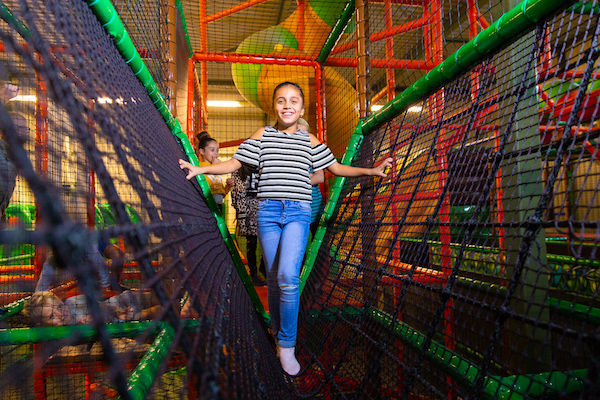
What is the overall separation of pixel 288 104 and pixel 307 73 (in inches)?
85.6

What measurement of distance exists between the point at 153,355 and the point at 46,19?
3.26 ft

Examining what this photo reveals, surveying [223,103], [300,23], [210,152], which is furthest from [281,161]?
[223,103]

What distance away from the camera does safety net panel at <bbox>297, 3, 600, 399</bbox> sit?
88 cm

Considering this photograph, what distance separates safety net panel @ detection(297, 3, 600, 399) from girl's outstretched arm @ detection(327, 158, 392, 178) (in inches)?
2.8

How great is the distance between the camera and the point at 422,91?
1529 mm

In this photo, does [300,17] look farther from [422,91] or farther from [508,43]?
[508,43]

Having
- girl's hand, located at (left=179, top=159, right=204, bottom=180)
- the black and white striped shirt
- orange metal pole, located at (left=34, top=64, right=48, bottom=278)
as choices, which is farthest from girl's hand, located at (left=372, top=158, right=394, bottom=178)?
orange metal pole, located at (left=34, top=64, right=48, bottom=278)

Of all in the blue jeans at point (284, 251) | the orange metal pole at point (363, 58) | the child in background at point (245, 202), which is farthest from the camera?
the child in background at point (245, 202)

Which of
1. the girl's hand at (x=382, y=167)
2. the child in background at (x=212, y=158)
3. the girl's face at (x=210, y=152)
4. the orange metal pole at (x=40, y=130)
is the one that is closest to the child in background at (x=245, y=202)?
the child in background at (x=212, y=158)

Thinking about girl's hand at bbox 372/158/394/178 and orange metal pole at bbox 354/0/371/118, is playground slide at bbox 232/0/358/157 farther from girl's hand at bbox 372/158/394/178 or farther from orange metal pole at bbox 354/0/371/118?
girl's hand at bbox 372/158/394/178

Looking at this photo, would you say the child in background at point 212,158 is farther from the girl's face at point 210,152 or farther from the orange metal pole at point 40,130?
the orange metal pole at point 40,130

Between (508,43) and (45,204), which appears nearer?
(45,204)

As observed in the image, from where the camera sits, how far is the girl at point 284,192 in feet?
5.21

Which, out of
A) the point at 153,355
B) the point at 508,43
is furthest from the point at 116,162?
the point at 508,43
